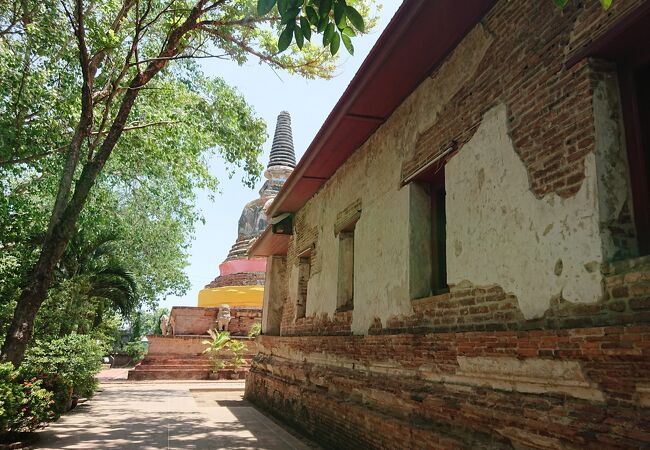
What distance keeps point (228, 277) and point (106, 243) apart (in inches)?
406

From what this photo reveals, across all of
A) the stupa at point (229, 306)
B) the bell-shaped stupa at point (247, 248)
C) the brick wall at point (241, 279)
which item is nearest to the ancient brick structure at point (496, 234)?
the stupa at point (229, 306)

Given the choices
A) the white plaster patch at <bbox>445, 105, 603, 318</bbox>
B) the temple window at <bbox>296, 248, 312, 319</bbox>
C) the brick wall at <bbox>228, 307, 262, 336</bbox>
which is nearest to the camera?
the white plaster patch at <bbox>445, 105, 603, 318</bbox>

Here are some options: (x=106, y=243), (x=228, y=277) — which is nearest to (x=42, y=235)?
(x=106, y=243)

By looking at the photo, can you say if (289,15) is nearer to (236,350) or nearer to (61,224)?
(61,224)

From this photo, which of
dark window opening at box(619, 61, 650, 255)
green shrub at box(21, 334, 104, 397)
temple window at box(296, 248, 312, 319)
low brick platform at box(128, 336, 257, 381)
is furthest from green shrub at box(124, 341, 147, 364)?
dark window opening at box(619, 61, 650, 255)

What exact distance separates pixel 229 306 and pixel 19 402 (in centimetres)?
1429

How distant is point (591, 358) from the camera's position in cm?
265

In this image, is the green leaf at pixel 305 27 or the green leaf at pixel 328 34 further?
the green leaf at pixel 328 34

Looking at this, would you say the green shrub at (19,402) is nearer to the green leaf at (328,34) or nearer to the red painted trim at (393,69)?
the red painted trim at (393,69)

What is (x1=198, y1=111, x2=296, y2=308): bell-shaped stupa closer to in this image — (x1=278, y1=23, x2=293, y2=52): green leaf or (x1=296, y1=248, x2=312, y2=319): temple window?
(x1=296, y1=248, x2=312, y2=319): temple window

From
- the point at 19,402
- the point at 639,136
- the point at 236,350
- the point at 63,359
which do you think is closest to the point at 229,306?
the point at 236,350

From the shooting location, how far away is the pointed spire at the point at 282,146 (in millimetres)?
27391

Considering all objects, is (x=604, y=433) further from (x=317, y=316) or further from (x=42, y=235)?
(x=42, y=235)

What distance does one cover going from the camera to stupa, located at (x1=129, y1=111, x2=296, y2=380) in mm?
16844
